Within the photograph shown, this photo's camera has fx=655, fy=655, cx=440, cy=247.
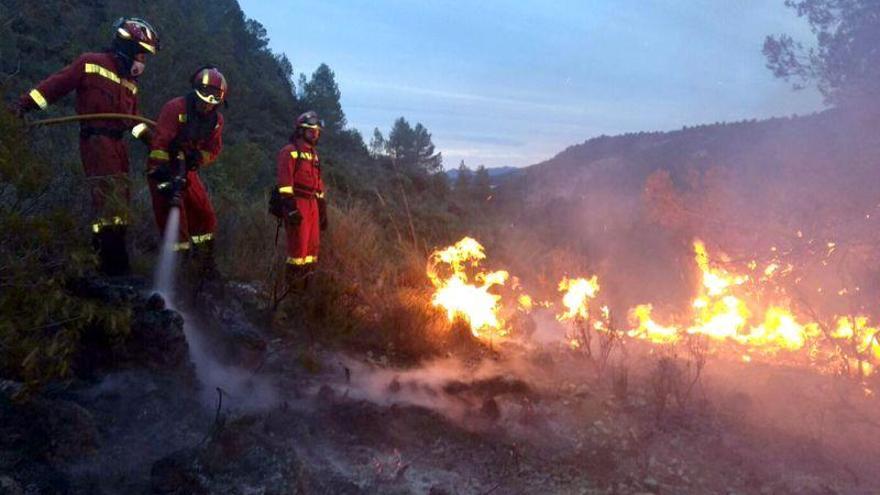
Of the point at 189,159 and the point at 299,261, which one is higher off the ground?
the point at 189,159

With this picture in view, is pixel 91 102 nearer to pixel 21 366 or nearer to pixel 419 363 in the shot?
pixel 21 366

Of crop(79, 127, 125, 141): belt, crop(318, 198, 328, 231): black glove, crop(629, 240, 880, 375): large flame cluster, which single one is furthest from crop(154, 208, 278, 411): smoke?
crop(629, 240, 880, 375): large flame cluster

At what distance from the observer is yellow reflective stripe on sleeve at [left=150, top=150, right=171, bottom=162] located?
5.46 m

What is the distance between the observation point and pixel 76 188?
14.2 ft

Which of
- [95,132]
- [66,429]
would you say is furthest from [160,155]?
[66,429]

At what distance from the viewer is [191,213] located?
19.2ft

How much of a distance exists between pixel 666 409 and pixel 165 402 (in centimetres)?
410

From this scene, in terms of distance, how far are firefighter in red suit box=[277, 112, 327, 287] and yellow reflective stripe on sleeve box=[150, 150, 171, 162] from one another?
1.30 metres

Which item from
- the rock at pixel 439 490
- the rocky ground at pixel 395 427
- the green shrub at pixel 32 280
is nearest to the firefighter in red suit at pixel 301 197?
the rocky ground at pixel 395 427

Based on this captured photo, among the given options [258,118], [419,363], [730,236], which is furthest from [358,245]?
[258,118]

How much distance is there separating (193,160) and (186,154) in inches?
3.9

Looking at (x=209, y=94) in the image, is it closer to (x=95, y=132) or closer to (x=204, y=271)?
(x=95, y=132)

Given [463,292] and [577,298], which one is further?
[577,298]

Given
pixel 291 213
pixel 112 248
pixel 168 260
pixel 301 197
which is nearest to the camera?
pixel 112 248
